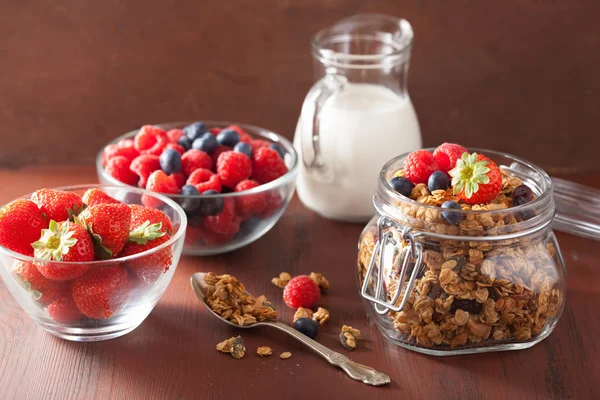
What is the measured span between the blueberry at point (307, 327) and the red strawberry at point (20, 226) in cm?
40

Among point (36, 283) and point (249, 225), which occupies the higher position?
point (36, 283)

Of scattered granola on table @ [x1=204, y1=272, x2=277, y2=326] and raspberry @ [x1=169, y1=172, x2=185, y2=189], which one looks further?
raspberry @ [x1=169, y1=172, x2=185, y2=189]

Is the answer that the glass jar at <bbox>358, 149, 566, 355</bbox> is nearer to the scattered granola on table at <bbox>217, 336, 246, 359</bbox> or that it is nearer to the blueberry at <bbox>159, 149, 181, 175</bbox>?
the scattered granola on table at <bbox>217, 336, 246, 359</bbox>

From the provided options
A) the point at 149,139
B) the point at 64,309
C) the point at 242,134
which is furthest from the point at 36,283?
the point at 242,134

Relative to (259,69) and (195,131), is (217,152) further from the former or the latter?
(259,69)

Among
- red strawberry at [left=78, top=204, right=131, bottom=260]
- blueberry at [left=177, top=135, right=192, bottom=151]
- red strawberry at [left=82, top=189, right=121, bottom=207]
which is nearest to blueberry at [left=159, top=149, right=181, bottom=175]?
blueberry at [left=177, top=135, right=192, bottom=151]

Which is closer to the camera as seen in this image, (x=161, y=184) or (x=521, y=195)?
(x=521, y=195)

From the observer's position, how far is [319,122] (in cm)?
148

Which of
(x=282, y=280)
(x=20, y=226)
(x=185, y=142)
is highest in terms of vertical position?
(x=20, y=226)

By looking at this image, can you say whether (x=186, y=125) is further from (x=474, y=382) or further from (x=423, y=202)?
(x=474, y=382)

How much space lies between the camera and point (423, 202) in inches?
43.1

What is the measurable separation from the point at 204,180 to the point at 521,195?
1.86 ft

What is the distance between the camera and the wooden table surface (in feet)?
3.37

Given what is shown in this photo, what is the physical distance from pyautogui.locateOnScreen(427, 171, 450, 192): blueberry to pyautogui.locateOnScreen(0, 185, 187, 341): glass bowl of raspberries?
0.37 meters
